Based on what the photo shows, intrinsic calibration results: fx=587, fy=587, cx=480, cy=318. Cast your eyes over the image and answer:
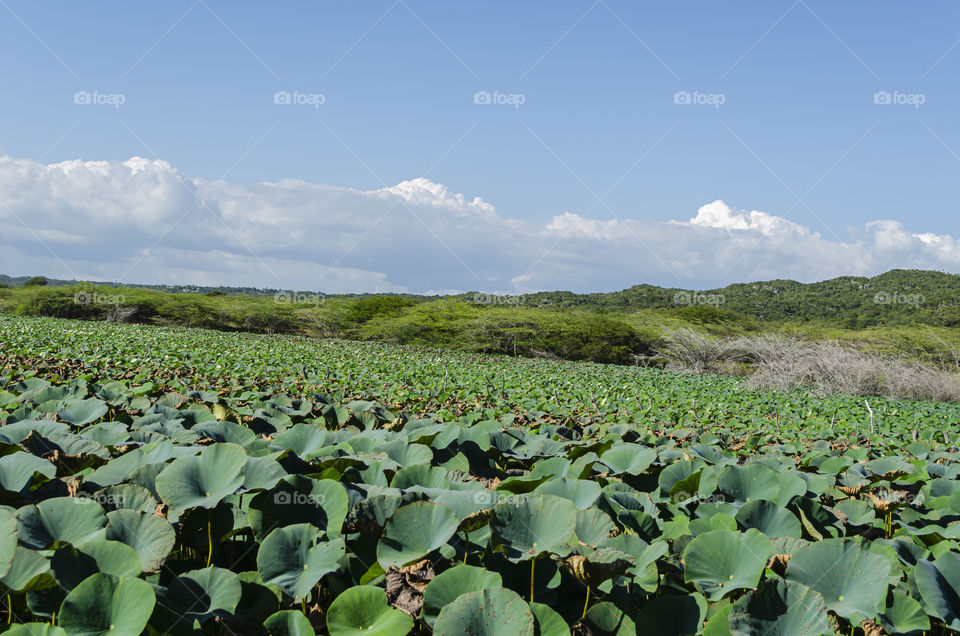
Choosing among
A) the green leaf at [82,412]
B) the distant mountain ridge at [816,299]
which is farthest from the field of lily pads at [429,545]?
the distant mountain ridge at [816,299]

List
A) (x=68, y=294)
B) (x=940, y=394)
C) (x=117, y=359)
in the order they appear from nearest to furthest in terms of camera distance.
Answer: (x=117, y=359), (x=940, y=394), (x=68, y=294)

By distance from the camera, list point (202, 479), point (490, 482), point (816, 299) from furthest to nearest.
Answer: point (816, 299) → point (490, 482) → point (202, 479)

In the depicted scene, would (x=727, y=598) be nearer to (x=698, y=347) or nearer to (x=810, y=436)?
(x=810, y=436)

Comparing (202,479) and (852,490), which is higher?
(202,479)

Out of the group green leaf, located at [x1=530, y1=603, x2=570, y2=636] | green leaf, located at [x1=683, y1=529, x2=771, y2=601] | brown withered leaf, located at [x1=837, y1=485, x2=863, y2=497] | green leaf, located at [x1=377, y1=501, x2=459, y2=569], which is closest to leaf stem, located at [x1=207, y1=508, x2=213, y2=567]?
green leaf, located at [x1=377, y1=501, x2=459, y2=569]

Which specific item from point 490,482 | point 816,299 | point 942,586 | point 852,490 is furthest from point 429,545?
point 816,299

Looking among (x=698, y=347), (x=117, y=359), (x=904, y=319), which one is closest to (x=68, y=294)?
(x=117, y=359)

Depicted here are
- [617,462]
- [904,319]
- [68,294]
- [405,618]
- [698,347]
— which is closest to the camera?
[405,618]

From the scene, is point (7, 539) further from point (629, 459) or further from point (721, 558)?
point (629, 459)

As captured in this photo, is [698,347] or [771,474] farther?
[698,347]

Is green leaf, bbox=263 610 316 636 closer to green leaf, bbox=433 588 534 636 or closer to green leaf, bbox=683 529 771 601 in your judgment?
green leaf, bbox=433 588 534 636

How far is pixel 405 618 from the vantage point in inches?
41.8

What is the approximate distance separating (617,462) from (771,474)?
556 millimetres

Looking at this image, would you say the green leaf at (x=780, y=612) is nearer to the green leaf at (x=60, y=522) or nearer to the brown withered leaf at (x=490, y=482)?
the brown withered leaf at (x=490, y=482)
